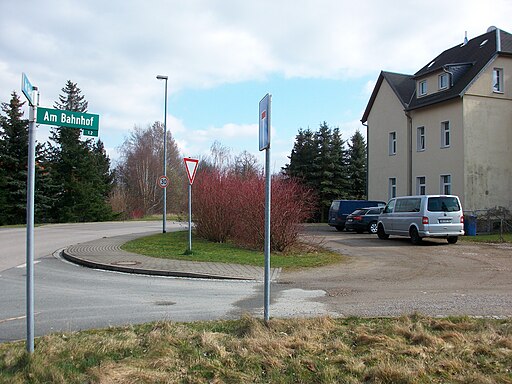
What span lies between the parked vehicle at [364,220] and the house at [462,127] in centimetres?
499

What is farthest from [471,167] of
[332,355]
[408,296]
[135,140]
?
[135,140]

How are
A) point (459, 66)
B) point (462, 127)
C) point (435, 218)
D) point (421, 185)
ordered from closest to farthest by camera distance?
point (435, 218) → point (462, 127) → point (459, 66) → point (421, 185)

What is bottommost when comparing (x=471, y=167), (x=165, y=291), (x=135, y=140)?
(x=165, y=291)

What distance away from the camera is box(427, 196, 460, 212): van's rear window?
19375 mm

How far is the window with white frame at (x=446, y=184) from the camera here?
2957cm

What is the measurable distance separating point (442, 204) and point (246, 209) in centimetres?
799

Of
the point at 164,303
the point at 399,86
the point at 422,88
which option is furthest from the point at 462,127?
the point at 164,303

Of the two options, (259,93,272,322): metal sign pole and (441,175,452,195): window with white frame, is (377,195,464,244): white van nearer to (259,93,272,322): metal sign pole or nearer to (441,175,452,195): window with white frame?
(441,175,452,195): window with white frame

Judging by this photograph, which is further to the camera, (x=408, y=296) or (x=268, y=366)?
(x=408, y=296)

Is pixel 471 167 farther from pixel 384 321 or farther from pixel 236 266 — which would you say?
pixel 384 321

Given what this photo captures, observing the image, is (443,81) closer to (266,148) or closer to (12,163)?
(266,148)

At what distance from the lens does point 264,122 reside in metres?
5.87

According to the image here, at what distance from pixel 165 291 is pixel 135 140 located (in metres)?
67.9

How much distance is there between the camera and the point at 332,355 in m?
4.80
